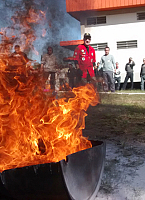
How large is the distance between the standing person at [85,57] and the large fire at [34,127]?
434 cm

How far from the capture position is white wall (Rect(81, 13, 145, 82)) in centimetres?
1869

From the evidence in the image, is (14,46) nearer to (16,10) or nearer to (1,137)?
(16,10)

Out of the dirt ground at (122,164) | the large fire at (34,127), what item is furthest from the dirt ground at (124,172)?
the large fire at (34,127)

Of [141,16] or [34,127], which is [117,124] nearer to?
[34,127]

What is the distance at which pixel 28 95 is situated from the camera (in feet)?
8.12

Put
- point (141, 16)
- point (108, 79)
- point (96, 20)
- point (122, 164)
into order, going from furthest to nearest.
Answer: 1. point (96, 20)
2. point (141, 16)
3. point (108, 79)
4. point (122, 164)

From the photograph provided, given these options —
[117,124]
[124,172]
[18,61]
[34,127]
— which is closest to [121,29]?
[117,124]

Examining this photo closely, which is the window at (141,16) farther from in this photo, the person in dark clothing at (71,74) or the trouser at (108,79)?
the person in dark clothing at (71,74)

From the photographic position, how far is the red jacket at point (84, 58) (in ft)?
22.1

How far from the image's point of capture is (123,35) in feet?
62.7

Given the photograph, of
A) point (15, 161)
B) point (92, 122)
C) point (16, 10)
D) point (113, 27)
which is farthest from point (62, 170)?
point (113, 27)

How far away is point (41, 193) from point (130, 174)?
3.99ft

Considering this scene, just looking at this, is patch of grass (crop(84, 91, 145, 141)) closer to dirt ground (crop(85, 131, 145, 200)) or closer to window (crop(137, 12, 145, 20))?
dirt ground (crop(85, 131, 145, 200))

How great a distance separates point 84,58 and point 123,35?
1335cm
